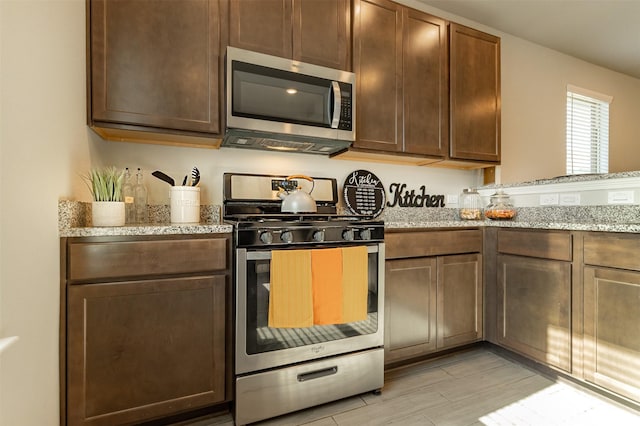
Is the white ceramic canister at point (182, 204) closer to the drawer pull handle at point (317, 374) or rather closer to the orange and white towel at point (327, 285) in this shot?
the orange and white towel at point (327, 285)

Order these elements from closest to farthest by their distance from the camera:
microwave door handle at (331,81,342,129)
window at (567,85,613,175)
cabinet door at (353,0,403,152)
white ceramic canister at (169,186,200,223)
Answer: white ceramic canister at (169,186,200,223) < microwave door handle at (331,81,342,129) < cabinet door at (353,0,403,152) < window at (567,85,613,175)

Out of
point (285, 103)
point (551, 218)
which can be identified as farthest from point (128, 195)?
point (551, 218)

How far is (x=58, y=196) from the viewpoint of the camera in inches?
49.9

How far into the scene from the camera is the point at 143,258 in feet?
4.45

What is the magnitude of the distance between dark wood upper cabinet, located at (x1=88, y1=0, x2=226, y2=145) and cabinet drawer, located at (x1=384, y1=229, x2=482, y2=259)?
125 cm

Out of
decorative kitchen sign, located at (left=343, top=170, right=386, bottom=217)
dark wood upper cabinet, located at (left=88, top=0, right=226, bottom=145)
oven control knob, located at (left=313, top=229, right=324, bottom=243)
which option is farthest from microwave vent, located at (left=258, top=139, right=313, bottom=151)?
oven control knob, located at (left=313, top=229, right=324, bottom=243)

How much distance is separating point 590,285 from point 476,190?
1280 millimetres

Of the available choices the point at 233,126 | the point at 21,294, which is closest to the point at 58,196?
the point at 21,294

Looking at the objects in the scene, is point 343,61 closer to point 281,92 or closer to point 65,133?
point 281,92

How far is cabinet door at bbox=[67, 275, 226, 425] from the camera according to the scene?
1.28 metres

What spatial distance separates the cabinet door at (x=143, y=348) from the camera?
1.28 meters

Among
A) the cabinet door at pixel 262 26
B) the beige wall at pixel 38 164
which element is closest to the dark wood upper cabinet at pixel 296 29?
the cabinet door at pixel 262 26

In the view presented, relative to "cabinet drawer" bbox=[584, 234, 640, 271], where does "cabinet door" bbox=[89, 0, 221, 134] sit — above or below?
above

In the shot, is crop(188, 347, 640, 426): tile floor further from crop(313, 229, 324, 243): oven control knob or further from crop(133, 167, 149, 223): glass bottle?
crop(133, 167, 149, 223): glass bottle
